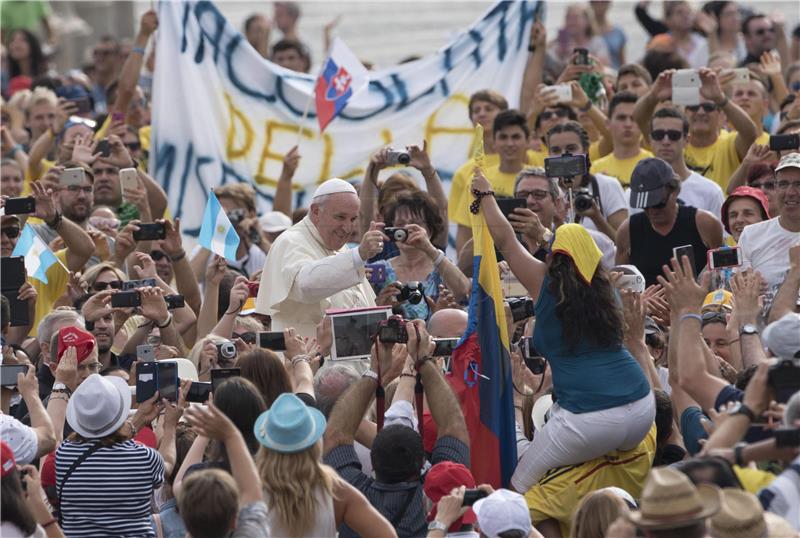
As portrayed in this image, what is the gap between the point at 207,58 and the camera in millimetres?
13539

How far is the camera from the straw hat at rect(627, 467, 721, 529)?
532 cm

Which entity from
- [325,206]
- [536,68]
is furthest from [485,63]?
[325,206]

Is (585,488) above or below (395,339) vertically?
below

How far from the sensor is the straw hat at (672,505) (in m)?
5.32

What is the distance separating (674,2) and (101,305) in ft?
27.1

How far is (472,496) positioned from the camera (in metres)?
6.57

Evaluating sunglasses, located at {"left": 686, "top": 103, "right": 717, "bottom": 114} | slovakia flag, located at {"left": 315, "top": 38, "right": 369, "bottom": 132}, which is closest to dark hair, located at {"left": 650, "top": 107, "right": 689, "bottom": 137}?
sunglasses, located at {"left": 686, "top": 103, "right": 717, "bottom": 114}

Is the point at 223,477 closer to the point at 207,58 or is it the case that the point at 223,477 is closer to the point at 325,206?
the point at 325,206

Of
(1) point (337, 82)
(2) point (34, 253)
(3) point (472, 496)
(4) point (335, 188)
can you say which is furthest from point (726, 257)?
(1) point (337, 82)

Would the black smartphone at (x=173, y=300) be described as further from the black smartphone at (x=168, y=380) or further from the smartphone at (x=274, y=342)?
the black smartphone at (x=168, y=380)

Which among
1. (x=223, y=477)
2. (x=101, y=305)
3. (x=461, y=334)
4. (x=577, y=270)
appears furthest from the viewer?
(x=101, y=305)

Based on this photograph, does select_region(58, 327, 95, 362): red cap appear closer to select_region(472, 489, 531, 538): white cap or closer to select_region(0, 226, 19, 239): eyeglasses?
select_region(0, 226, 19, 239): eyeglasses

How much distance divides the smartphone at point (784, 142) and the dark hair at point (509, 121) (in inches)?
82.3

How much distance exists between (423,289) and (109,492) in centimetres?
295
